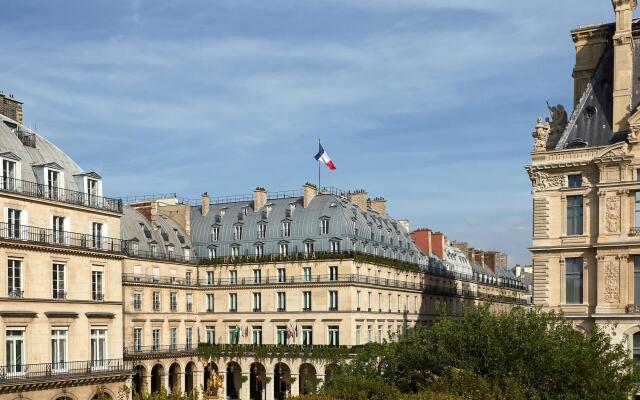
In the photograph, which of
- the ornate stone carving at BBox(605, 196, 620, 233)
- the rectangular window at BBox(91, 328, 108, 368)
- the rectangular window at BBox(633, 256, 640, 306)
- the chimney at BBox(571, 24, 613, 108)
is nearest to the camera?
the rectangular window at BBox(633, 256, 640, 306)

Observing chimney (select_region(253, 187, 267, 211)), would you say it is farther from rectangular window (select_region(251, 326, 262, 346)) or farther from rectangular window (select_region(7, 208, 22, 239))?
rectangular window (select_region(7, 208, 22, 239))

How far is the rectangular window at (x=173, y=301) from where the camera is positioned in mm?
85875

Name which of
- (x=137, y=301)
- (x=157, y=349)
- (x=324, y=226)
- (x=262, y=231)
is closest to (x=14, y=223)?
(x=137, y=301)

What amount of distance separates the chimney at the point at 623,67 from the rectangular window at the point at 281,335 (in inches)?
1645

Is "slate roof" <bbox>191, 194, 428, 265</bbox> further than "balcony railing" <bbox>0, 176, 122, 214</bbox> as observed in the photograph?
Yes

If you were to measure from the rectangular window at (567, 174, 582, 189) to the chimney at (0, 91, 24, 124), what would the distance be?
124ft

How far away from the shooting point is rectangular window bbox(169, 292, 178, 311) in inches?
3381

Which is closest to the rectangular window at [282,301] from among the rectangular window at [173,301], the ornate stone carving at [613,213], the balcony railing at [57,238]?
the rectangular window at [173,301]

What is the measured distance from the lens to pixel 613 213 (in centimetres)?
5234

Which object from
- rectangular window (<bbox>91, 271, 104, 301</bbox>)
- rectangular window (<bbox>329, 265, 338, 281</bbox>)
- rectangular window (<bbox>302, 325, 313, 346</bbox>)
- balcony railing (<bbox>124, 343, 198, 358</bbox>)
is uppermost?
rectangular window (<bbox>91, 271, 104, 301</bbox>)

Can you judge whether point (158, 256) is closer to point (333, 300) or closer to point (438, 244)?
point (333, 300)

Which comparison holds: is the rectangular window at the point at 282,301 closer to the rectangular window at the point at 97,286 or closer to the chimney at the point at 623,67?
the rectangular window at the point at 97,286

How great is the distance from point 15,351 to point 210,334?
38.4 metres

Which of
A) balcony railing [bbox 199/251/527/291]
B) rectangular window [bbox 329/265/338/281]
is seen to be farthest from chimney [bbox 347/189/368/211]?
rectangular window [bbox 329/265/338/281]
